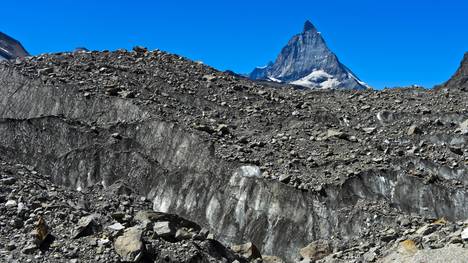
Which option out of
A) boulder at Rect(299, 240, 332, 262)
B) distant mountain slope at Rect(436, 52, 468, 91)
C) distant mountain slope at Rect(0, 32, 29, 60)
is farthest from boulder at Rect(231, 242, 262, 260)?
distant mountain slope at Rect(0, 32, 29, 60)

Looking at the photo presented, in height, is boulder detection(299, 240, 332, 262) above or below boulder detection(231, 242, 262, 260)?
above

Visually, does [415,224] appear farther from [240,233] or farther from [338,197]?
[240,233]

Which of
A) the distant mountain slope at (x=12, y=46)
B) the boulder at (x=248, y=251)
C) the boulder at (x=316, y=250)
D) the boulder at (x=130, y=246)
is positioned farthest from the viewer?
the distant mountain slope at (x=12, y=46)

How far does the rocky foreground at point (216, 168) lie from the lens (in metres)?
16.3

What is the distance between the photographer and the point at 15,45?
19150 centimetres

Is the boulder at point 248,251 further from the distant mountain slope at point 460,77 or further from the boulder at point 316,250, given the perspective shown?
the distant mountain slope at point 460,77

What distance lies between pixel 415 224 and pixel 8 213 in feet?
50.0

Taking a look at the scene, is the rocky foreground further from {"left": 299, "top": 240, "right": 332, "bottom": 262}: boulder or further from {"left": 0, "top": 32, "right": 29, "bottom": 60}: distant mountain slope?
{"left": 0, "top": 32, "right": 29, "bottom": 60}: distant mountain slope

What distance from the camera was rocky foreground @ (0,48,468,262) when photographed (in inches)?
640

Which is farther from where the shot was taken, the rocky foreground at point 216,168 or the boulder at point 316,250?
the boulder at point 316,250

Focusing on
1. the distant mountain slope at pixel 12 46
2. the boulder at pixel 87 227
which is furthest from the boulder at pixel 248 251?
the distant mountain slope at pixel 12 46

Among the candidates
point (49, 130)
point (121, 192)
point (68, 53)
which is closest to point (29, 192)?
point (121, 192)

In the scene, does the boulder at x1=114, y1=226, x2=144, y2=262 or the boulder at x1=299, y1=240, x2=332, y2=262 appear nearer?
the boulder at x1=114, y1=226, x2=144, y2=262

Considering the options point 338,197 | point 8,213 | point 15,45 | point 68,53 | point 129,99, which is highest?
point 15,45
